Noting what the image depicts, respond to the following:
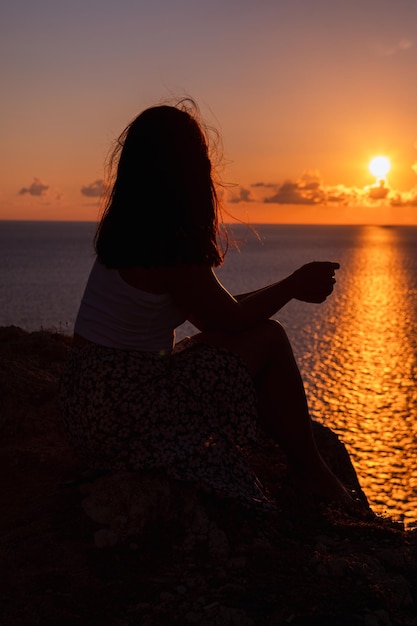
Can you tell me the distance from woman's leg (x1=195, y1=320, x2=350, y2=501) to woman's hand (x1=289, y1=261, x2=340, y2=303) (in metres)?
0.24

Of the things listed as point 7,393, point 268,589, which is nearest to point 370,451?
point 7,393

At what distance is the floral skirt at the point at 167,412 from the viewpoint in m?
3.59

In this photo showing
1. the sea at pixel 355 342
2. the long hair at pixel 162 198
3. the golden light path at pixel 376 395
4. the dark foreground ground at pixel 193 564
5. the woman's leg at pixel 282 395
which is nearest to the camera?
the dark foreground ground at pixel 193 564

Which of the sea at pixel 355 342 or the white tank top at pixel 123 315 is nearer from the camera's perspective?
the white tank top at pixel 123 315

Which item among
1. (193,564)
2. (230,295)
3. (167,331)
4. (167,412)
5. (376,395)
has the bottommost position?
(376,395)

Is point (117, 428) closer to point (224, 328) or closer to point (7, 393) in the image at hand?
point (224, 328)

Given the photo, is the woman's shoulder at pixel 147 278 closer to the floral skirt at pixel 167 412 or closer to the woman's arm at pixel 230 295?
the woman's arm at pixel 230 295

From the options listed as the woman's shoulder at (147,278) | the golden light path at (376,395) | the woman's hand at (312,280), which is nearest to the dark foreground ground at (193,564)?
the woman's shoulder at (147,278)

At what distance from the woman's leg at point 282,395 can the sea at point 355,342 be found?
20.6 inches

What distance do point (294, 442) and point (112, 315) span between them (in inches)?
53.7

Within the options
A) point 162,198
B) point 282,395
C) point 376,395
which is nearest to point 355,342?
point 376,395

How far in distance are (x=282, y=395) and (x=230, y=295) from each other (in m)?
0.77

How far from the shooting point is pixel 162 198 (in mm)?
3469

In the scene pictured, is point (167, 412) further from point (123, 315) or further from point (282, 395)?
point (282, 395)
